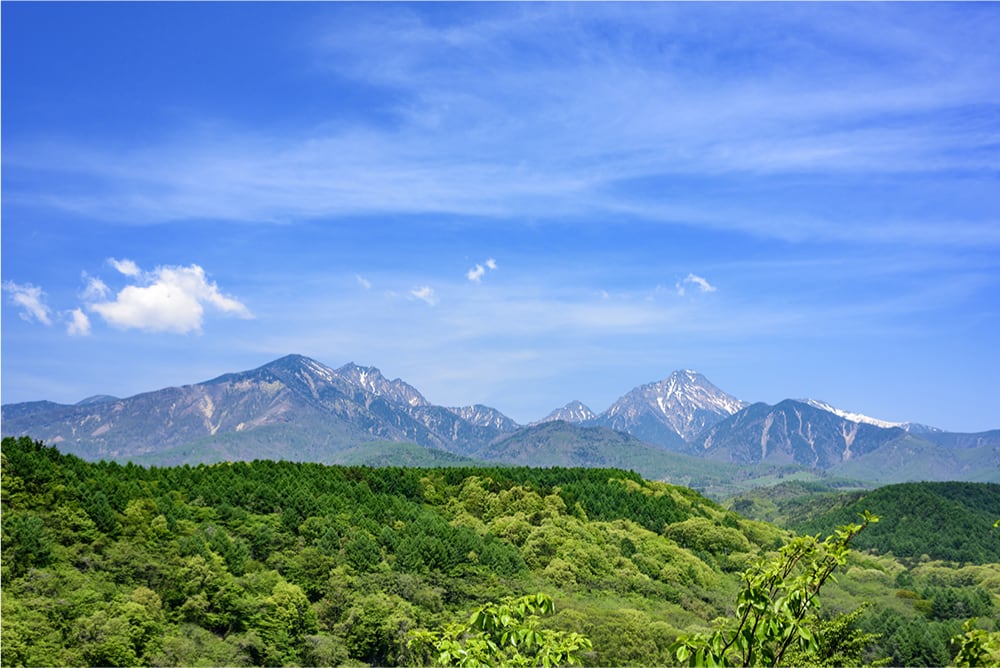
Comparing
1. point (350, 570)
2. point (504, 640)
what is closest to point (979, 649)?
point (504, 640)

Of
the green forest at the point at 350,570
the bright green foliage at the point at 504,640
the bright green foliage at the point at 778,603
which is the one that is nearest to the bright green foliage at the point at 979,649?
the bright green foliage at the point at 778,603

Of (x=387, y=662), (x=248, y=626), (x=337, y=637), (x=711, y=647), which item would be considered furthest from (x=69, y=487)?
(x=711, y=647)

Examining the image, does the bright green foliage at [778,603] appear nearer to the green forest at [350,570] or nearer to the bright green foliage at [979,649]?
the bright green foliage at [979,649]

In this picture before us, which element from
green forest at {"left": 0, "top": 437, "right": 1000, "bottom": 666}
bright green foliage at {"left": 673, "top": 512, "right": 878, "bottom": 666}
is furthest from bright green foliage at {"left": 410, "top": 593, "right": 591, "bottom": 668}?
green forest at {"left": 0, "top": 437, "right": 1000, "bottom": 666}

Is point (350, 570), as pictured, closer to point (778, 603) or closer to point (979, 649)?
point (979, 649)

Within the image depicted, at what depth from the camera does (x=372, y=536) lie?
Result: 9781 centimetres

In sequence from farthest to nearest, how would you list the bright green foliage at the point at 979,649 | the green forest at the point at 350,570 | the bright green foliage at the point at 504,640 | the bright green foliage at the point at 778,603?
the green forest at the point at 350,570, the bright green foliage at the point at 504,640, the bright green foliage at the point at 979,649, the bright green foliage at the point at 778,603

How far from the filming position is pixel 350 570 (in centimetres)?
8931

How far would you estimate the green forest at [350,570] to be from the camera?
62625 millimetres

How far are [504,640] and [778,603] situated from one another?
10.9 ft

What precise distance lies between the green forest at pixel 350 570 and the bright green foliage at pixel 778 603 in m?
32.4

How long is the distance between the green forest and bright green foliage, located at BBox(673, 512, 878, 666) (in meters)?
32.4

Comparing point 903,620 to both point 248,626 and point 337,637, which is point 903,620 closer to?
point 337,637

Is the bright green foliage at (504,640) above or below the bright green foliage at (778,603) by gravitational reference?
below
